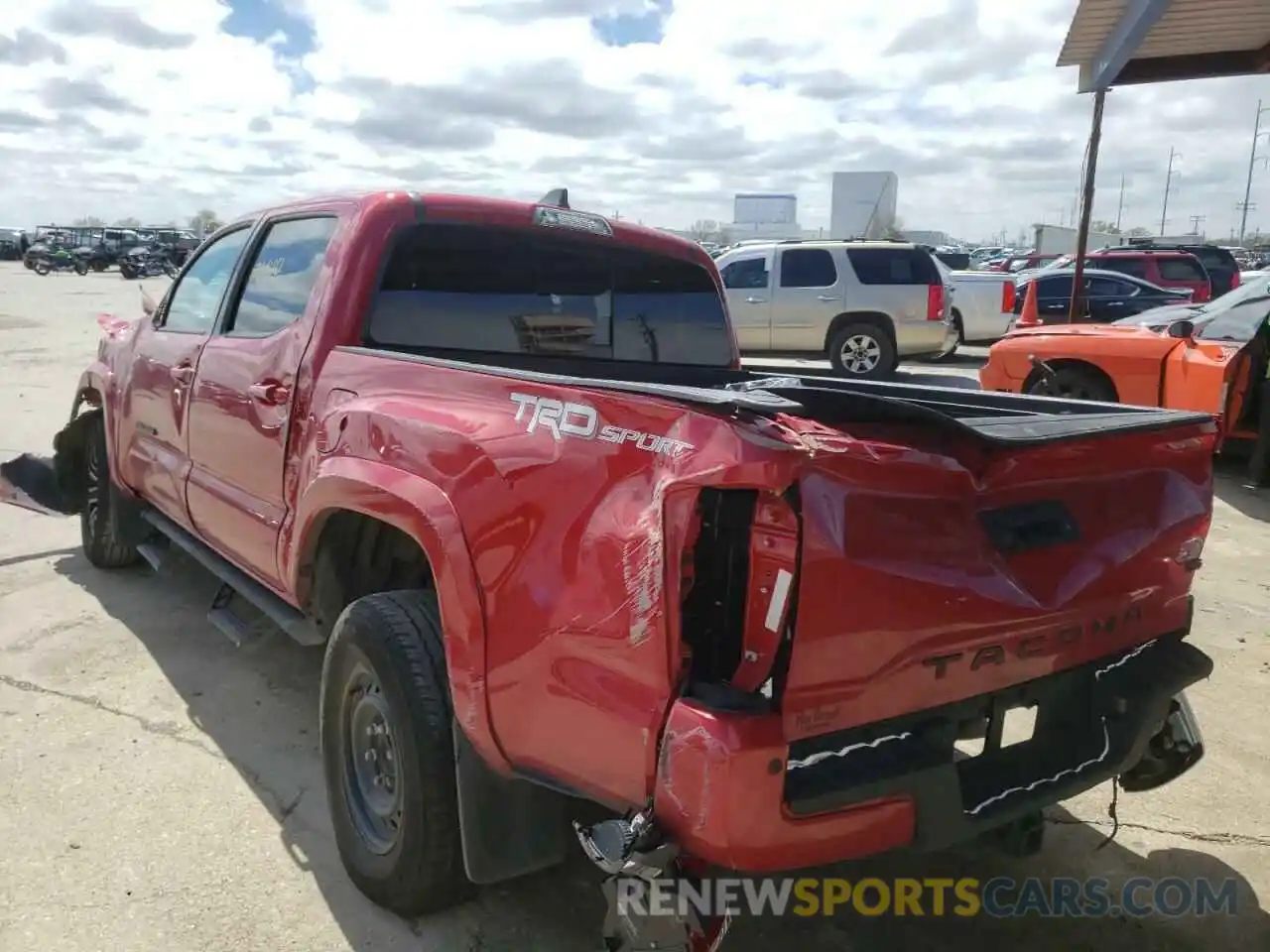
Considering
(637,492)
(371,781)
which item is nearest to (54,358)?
(371,781)

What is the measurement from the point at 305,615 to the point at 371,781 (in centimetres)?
72

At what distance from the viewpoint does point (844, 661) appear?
1.95m

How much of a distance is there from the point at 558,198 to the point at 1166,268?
1843cm

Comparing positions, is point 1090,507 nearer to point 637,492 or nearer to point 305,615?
point 637,492

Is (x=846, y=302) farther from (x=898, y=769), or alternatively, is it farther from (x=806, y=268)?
(x=898, y=769)

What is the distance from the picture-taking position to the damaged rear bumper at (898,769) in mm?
1846

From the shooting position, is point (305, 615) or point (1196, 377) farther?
point (1196, 377)

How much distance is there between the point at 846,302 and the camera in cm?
1447

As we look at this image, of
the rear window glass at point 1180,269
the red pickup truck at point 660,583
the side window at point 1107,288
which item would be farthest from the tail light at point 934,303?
the red pickup truck at point 660,583

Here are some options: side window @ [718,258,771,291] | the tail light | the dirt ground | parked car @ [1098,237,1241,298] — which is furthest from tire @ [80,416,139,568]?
parked car @ [1098,237,1241,298]

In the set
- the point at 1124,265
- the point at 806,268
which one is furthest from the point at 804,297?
the point at 1124,265

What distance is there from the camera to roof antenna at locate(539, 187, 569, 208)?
4.13 m

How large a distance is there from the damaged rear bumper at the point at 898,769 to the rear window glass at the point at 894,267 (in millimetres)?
12374

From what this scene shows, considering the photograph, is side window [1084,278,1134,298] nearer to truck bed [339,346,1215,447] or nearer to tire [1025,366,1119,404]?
tire [1025,366,1119,404]
